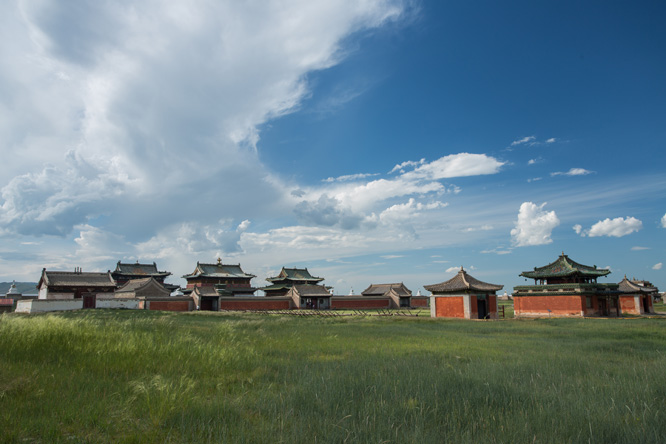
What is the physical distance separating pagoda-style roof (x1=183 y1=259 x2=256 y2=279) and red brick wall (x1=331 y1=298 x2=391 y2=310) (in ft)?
48.2

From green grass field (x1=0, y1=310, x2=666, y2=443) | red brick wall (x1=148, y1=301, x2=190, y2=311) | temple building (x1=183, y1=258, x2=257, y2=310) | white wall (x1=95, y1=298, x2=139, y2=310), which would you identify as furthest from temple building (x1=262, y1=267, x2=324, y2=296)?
green grass field (x1=0, y1=310, x2=666, y2=443)

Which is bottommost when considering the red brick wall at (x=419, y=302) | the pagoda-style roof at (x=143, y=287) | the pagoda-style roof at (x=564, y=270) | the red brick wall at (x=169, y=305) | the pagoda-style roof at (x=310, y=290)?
Answer: the red brick wall at (x=419, y=302)

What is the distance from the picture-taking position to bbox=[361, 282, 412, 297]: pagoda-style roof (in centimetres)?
6688

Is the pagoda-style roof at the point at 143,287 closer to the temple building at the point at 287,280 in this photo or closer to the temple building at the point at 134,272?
the temple building at the point at 134,272

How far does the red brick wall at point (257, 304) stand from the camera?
52.1m

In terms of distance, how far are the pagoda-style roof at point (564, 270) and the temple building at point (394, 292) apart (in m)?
26.8

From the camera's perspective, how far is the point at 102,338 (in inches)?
362

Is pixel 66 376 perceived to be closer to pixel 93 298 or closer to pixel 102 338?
pixel 102 338

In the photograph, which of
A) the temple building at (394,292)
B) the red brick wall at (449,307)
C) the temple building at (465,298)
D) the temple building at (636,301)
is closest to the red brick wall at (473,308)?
the temple building at (465,298)

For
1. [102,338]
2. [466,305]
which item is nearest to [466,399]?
[102,338]

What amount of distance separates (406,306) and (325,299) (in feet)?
47.3

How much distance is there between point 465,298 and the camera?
34.0 m

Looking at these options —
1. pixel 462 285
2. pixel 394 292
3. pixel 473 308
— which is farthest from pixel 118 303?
pixel 394 292

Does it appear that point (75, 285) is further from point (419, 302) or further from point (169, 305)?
point (419, 302)
